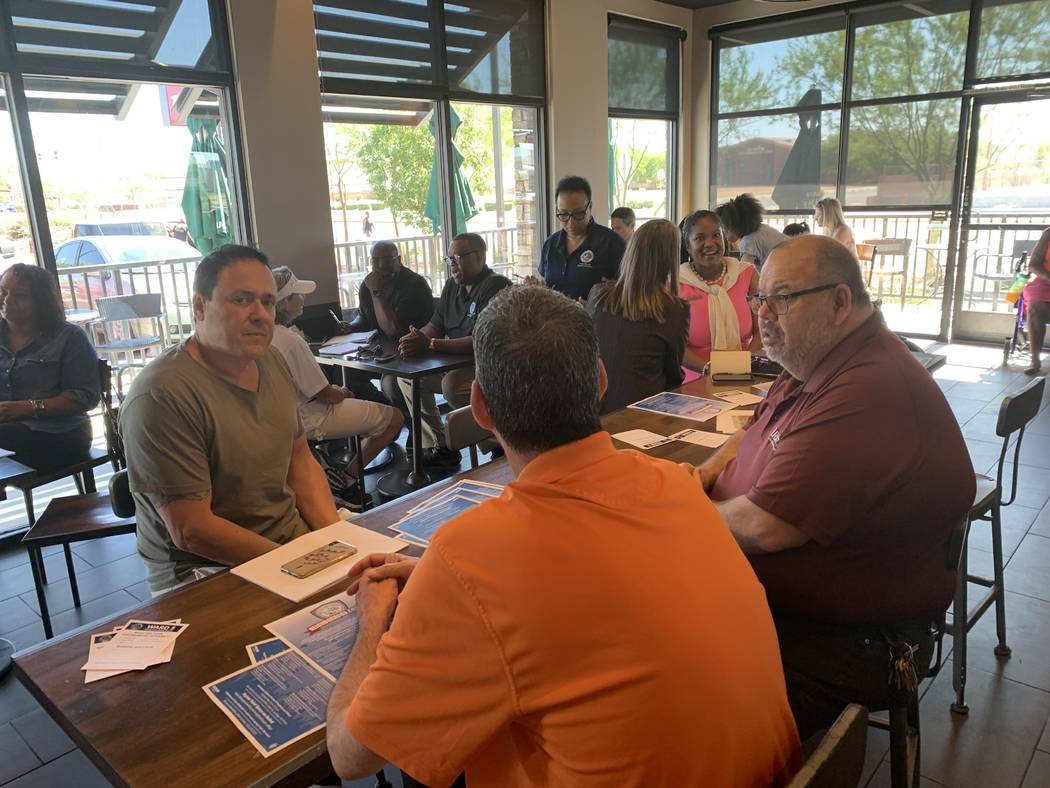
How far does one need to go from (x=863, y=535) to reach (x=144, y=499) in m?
1.61

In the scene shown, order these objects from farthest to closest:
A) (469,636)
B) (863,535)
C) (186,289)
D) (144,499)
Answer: (186,289), (144,499), (863,535), (469,636)

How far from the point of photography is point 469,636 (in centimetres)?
80

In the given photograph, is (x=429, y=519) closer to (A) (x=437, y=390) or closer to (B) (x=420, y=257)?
(A) (x=437, y=390)

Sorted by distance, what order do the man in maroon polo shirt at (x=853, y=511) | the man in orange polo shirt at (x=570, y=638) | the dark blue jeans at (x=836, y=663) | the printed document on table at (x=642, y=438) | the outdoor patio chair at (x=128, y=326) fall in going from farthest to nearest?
1. the outdoor patio chair at (x=128, y=326)
2. the printed document on table at (x=642, y=438)
3. the dark blue jeans at (x=836, y=663)
4. the man in maroon polo shirt at (x=853, y=511)
5. the man in orange polo shirt at (x=570, y=638)

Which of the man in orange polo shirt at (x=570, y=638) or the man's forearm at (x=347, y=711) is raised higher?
the man in orange polo shirt at (x=570, y=638)

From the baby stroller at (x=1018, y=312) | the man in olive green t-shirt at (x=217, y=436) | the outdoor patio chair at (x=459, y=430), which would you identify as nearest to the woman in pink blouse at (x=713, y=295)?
the outdoor patio chair at (x=459, y=430)

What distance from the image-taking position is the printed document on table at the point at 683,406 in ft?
8.11

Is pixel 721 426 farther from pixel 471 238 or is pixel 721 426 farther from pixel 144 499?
pixel 471 238

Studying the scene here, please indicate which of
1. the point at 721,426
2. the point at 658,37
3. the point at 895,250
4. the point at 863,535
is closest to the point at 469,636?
the point at 863,535

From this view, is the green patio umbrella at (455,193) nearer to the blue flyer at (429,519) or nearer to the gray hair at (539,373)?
the blue flyer at (429,519)

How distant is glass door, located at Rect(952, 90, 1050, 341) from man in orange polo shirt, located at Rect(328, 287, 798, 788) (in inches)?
277

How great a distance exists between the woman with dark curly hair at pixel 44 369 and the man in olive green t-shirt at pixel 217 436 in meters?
1.74

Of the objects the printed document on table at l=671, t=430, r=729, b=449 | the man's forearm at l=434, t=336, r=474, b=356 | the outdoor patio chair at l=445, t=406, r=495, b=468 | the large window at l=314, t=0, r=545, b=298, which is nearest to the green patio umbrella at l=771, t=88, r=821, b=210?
the large window at l=314, t=0, r=545, b=298

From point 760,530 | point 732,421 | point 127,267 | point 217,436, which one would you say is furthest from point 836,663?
point 127,267
